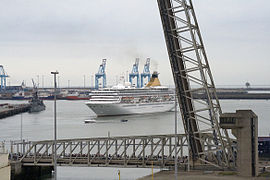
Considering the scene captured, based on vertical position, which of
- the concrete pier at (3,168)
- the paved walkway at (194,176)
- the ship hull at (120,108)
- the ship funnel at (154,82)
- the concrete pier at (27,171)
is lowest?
the concrete pier at (27,171)

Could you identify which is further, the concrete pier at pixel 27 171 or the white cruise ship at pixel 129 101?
the white cruise ship at pixel 129 101

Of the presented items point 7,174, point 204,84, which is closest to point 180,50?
point 204,84

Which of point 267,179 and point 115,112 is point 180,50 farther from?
point 115,112

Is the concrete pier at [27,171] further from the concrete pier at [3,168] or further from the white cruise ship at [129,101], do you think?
the white cruise ship at [129,101]

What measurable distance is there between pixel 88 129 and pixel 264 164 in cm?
4103

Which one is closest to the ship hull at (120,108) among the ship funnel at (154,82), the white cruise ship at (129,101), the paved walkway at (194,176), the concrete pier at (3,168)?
the white cruise ship at (129,101)

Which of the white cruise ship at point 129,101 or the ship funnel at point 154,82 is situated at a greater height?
the ship funnel at point 154,82

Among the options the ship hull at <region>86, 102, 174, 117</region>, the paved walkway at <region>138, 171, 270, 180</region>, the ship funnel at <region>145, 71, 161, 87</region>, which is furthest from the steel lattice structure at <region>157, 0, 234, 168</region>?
the ship funnel at <region>145, 71, 161, 87</region>

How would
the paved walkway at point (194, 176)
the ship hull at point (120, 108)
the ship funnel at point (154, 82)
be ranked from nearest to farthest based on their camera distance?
the paved walkway at point (194, 176) < the ship hull at point (120, 108) < the ship funnel at point (154, 82)

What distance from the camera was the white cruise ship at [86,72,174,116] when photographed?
93.3m

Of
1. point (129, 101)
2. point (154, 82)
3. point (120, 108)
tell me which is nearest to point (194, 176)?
point (120, 108)

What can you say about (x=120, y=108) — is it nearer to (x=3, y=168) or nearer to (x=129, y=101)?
(x=129, y=101)

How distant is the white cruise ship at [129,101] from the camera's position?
9331cm

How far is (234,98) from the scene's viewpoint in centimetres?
18250
